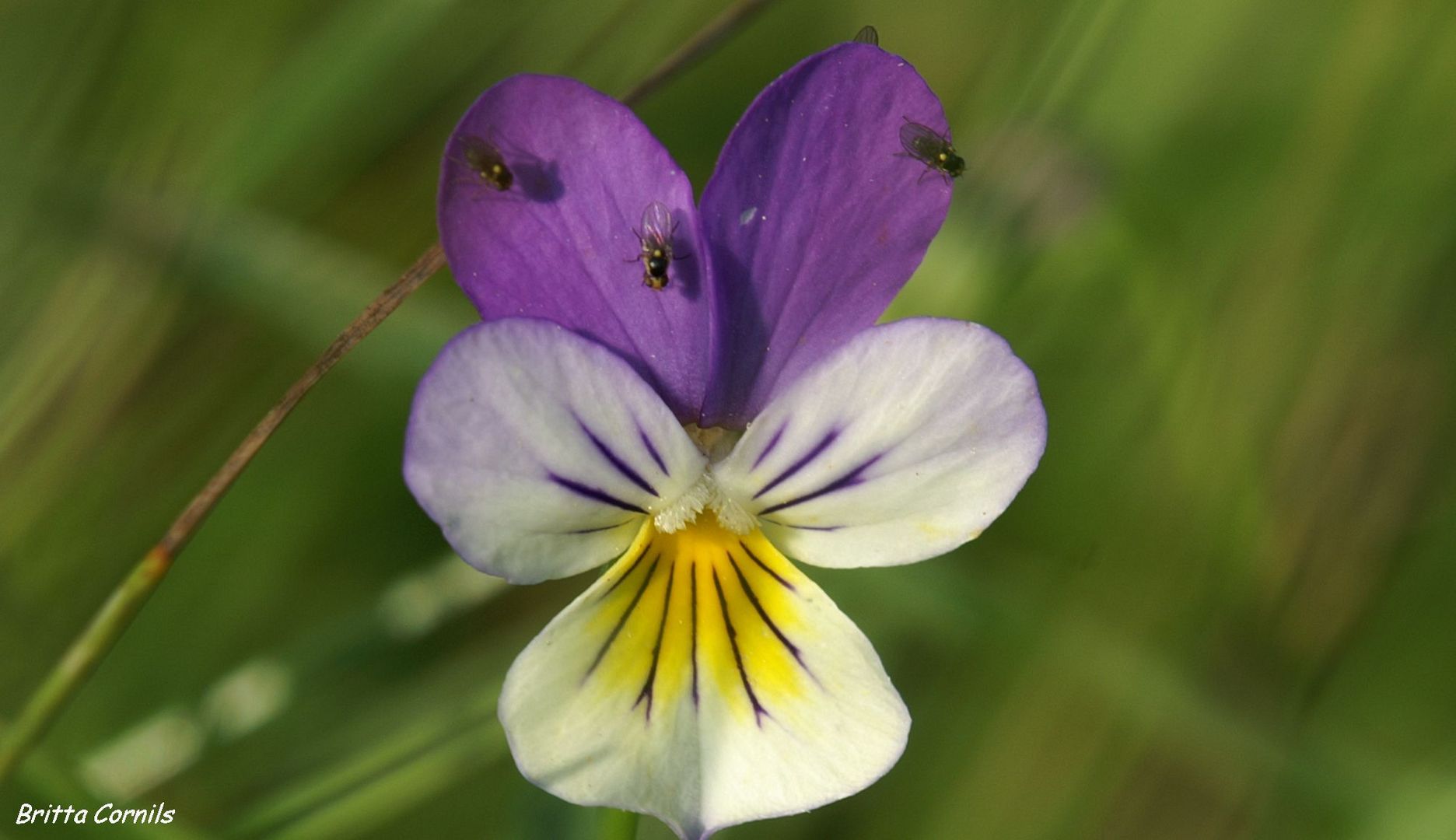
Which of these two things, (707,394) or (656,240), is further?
(707,394)

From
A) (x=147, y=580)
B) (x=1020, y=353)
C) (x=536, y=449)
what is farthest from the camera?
(x=1020, y=353)

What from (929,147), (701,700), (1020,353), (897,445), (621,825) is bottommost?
(621,825)

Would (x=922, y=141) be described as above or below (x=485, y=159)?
above

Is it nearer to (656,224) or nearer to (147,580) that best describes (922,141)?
(656,224)

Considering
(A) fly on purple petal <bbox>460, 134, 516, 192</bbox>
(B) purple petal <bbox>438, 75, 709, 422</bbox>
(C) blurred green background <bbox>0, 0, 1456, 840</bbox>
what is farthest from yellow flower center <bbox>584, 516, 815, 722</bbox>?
(C) blurred green background <bbox>0, 0, 1456, 840</bbox>

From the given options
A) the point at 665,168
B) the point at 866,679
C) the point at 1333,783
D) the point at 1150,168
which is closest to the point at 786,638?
the point at 866,679

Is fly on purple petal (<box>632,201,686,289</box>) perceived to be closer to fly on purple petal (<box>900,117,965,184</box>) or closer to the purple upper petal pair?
the purple upper petal pair

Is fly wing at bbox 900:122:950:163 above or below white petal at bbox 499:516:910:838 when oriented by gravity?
above

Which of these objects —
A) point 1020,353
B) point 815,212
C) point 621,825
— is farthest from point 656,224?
point 1020,353
